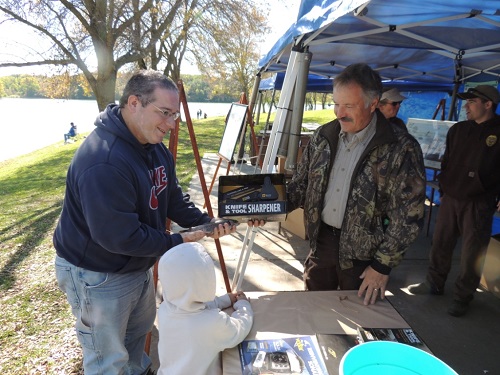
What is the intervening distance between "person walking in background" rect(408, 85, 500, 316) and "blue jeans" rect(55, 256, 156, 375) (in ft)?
9.43

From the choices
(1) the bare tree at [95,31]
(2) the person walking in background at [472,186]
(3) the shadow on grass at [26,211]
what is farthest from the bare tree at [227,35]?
(2) the person walking in background at [472,186]

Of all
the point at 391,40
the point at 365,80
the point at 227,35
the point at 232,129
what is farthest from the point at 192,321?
the point at 227,35

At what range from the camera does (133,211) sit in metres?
1.51

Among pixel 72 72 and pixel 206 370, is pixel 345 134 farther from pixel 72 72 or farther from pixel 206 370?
pixel 72 72

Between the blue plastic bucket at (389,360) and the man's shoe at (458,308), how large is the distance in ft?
9.02

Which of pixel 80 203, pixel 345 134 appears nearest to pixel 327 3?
pixel 345 134

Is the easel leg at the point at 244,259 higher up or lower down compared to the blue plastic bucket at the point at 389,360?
lower down

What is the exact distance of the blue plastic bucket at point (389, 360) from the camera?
0.85 m

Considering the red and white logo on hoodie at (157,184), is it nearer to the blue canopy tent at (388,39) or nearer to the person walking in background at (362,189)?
the person walking in background at (362,189)

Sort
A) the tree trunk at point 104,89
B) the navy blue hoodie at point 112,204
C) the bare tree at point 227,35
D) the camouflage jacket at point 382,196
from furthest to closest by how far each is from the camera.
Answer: the bare tree at point 227,35
the tree trunk at point 104,89
the camouflage jacket at point 382,196
the navy blue hoodie at point 112,204

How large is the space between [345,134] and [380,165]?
0.29m

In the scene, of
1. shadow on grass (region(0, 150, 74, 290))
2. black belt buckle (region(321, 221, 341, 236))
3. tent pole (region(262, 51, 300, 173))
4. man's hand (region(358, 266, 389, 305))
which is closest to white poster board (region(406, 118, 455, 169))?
tent pole (region(262, 51, 300, 173))

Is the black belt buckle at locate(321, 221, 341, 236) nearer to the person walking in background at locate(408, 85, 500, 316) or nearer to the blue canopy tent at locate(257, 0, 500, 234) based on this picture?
the blue canopy tent at locate(257, 0, 500, 234)

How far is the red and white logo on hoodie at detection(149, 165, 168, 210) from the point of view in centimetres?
169
